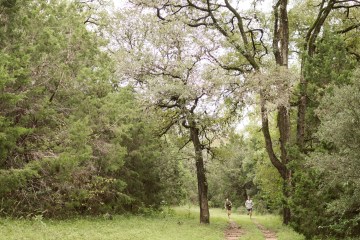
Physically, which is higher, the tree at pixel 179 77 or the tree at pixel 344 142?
the tree at pixel 179 77

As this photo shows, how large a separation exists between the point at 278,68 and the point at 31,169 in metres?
12.2

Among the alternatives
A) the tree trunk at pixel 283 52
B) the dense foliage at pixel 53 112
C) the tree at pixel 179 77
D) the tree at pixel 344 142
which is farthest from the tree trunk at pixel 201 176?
the tree at pixel 344 142

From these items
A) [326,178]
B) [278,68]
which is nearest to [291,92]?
[278,68]

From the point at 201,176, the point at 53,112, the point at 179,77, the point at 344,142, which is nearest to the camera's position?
the point at 344,142

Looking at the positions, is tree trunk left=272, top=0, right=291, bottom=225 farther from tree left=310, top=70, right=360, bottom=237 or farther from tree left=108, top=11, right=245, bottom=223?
tree left=310, top=70, right=360, bottom=237

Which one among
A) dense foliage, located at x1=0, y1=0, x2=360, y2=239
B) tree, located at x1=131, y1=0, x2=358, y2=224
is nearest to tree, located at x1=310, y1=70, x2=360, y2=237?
dense foliage, located at x1=0, y1=0, x2=360, y2=239

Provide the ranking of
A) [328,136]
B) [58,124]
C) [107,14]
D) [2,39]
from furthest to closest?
1. [107,14]
2. [58,124]
3. [2,39]
4. [328,136]

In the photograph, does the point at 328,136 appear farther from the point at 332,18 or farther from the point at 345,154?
the point at 332,18

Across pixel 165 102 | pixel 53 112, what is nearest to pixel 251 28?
pixel 165 102

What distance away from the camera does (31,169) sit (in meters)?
14.2

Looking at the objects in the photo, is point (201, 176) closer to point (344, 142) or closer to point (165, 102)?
point (165, 102)

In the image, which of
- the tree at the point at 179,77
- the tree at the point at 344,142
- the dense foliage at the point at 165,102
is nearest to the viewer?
the tree at the point at 344,142

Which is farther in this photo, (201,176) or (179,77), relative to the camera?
(201,176)

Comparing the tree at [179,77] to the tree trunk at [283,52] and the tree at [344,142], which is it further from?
the tree at [344,142]
